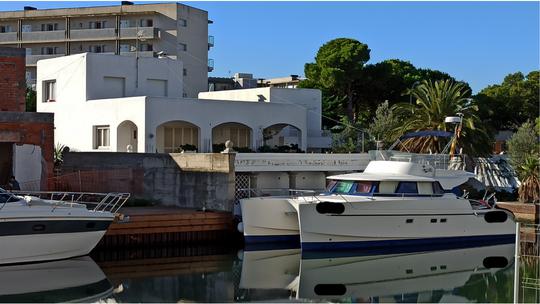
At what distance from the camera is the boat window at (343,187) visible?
88.9 feet

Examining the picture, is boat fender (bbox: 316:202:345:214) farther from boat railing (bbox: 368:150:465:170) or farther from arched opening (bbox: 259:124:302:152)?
arched opening (bbox: 259:124:302:152)

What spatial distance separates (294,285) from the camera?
21406mm

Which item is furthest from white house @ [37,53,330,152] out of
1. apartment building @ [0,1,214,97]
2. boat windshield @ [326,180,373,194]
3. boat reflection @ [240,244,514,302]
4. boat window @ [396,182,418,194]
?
apartment building @ [0,1,214,97]

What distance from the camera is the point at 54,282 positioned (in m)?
20.2

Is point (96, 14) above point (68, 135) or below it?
above

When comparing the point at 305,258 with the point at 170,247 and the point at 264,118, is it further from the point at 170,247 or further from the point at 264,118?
the point at 264,118

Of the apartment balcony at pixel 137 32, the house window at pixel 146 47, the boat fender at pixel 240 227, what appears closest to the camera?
the boat fender at pixel 240 227

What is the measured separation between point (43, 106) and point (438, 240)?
2375 cm

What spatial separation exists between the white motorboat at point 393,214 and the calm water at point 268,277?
703mm

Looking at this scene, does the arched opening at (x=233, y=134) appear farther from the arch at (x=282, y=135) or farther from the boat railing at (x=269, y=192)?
the boat railing at (x=269, y=192)

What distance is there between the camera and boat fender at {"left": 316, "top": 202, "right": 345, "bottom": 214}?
84.0 feet

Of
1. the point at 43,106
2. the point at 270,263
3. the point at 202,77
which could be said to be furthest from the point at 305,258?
the point at 202,77

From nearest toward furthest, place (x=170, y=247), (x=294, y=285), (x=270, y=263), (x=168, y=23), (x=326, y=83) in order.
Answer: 1. (x=294, y=285)
2. (x=270, y=263)
3. (x=170, y=247)
4. (x=326, y=83)
5. (x=168, y=23)

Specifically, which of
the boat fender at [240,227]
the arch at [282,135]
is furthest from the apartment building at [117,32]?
the boat fender at [240,227]
